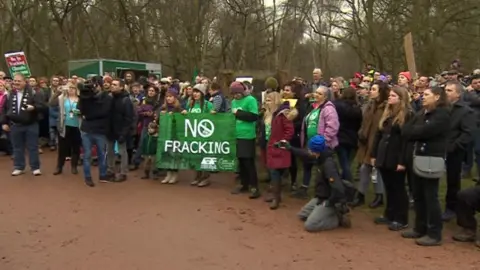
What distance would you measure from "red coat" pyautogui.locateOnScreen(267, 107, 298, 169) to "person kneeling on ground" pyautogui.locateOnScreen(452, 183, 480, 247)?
2.68 m

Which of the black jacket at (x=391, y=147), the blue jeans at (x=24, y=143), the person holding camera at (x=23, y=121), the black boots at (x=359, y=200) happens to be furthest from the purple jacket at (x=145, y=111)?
the black jacket at (x=391, y=147)

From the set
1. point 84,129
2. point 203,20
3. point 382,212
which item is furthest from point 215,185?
point 203,20

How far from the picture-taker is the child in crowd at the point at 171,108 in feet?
34.5

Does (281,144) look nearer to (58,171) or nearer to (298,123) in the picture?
(298,123)

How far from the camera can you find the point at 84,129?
401 inches

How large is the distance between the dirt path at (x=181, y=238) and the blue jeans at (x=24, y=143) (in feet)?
5.24

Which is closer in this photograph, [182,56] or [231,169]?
[231,169]

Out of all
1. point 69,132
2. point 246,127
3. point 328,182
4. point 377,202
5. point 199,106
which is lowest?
point 377,202

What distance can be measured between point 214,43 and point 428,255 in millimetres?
32968

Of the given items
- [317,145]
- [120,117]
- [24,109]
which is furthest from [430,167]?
[24,109]

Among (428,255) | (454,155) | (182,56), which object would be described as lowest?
(428,255)

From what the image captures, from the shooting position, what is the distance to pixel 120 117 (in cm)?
1041

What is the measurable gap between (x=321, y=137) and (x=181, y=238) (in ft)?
7.55

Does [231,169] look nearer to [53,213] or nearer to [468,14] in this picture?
[53,213]
